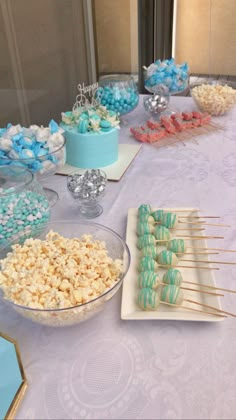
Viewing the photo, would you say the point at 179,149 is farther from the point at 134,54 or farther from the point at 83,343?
the point at 134,54

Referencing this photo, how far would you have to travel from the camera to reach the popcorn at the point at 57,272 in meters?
0.56

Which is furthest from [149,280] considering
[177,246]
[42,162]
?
[42,162]

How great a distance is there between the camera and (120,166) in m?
1.17

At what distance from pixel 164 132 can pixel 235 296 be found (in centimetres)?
82

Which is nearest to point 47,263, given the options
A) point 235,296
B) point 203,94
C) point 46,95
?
point 235,296

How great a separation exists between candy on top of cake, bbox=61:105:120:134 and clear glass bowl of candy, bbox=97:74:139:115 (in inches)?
7.0

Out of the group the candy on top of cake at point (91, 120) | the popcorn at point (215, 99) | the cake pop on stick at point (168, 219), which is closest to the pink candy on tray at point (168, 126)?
the popcorn at point (215, 99)

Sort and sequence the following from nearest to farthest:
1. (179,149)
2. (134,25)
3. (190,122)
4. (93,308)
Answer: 1. (93,308)
2. (179,149)
3. (190,122)
4. (134,25)

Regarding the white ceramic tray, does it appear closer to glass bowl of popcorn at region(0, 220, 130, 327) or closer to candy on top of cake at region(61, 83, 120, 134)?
glass bowl of popcorn at region(0, 220, 130, 327)

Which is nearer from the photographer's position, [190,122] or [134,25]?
[190,122]

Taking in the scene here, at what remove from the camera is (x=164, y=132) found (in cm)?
136

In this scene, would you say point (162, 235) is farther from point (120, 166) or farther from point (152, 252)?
point (120, 166)

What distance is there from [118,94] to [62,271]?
0.92m

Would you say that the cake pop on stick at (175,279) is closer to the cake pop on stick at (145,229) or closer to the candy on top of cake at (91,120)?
the cake pop on stick at (145,229)
